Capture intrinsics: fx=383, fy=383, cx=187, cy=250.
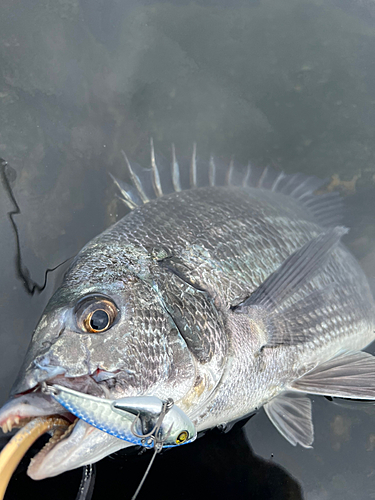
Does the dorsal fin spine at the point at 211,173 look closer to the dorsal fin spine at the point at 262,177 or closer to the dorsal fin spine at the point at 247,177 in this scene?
the dorsal fin spine at the point at 247,177

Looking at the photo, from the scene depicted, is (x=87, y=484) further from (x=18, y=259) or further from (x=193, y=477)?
(x=18, y=259)

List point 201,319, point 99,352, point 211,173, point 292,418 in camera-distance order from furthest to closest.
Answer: point 211,173 < point 292,418 < point 201,319 < point 99,352

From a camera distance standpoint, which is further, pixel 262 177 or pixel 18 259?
pixel 262 177

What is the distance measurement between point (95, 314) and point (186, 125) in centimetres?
232

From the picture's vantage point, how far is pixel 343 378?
7.10 ft

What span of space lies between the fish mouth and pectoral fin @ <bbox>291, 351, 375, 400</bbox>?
1.22 meters

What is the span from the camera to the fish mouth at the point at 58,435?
1.34 m

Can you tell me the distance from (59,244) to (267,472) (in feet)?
6.17

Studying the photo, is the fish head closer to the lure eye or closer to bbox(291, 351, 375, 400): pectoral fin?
the lure eye

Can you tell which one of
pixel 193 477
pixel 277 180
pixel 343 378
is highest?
pixel 277 180

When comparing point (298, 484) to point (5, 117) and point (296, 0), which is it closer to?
point (5, 117)

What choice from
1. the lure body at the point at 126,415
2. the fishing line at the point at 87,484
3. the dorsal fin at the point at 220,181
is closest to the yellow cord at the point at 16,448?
the lure body at the point at 126,415

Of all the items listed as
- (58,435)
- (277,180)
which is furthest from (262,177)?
(58,435)

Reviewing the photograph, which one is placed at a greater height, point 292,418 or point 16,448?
point 16,448
